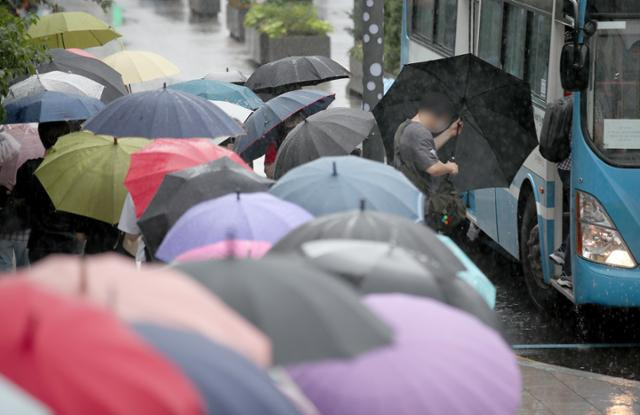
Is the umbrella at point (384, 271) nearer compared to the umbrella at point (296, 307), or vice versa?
the umbrella at point (296, 307)

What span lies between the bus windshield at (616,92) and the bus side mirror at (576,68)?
44 cm

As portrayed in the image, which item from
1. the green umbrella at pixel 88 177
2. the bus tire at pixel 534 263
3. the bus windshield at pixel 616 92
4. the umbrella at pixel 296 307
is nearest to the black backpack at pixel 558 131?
the bus windshield at pixel 616 92

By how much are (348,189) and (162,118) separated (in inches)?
122

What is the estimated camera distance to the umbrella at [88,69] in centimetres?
1281

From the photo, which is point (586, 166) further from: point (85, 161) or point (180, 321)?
point (180, 321)

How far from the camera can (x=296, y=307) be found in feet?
13.0

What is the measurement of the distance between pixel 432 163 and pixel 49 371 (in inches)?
270

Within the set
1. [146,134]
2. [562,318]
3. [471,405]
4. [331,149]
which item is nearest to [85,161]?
[146,134]

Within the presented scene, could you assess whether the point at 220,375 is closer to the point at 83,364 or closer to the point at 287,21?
the point at 83,364

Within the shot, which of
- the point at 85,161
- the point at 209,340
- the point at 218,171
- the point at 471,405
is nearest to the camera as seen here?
the point at 209,340

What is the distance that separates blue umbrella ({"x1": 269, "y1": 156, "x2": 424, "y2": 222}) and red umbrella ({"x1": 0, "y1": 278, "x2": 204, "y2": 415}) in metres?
3.45

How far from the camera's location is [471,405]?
13.5ft

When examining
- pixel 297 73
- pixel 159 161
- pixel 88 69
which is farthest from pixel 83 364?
pixel 88 69

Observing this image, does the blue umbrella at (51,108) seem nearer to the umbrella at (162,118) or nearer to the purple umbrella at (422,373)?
the umbrella at (162,118)
